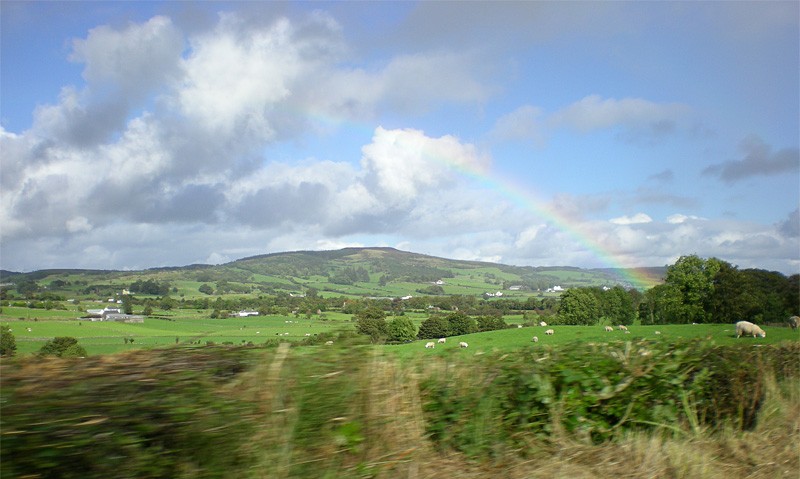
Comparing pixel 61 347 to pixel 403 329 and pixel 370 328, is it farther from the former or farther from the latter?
pixel 403 329

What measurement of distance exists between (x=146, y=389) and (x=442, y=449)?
2.62 meters

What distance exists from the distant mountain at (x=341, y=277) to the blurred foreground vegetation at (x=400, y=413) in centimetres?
636

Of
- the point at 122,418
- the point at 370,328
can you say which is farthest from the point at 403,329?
the point at 122,418

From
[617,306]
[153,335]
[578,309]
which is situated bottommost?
[617,306]

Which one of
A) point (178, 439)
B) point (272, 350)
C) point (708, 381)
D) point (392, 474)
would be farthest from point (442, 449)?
point (708, 381)

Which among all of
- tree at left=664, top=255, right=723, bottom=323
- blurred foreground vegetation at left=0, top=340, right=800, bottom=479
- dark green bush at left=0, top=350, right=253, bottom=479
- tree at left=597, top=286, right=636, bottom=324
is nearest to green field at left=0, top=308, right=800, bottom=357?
blurred foreground vegetation at left=0, top=340, right=800, bottom=479

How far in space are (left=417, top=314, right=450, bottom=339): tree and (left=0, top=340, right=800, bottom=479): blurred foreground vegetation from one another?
3.86 m

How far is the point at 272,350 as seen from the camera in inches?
152

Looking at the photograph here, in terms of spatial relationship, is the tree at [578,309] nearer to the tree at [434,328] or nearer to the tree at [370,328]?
the tree at [434,328]

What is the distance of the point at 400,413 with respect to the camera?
4297mm

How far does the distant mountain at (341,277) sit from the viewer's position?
1692 centimetres

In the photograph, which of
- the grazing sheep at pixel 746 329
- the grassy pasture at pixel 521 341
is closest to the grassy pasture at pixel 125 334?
the grassy pasture at pixel 521 341

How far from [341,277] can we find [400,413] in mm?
40609

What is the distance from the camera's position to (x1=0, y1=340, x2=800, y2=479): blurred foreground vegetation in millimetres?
2742
